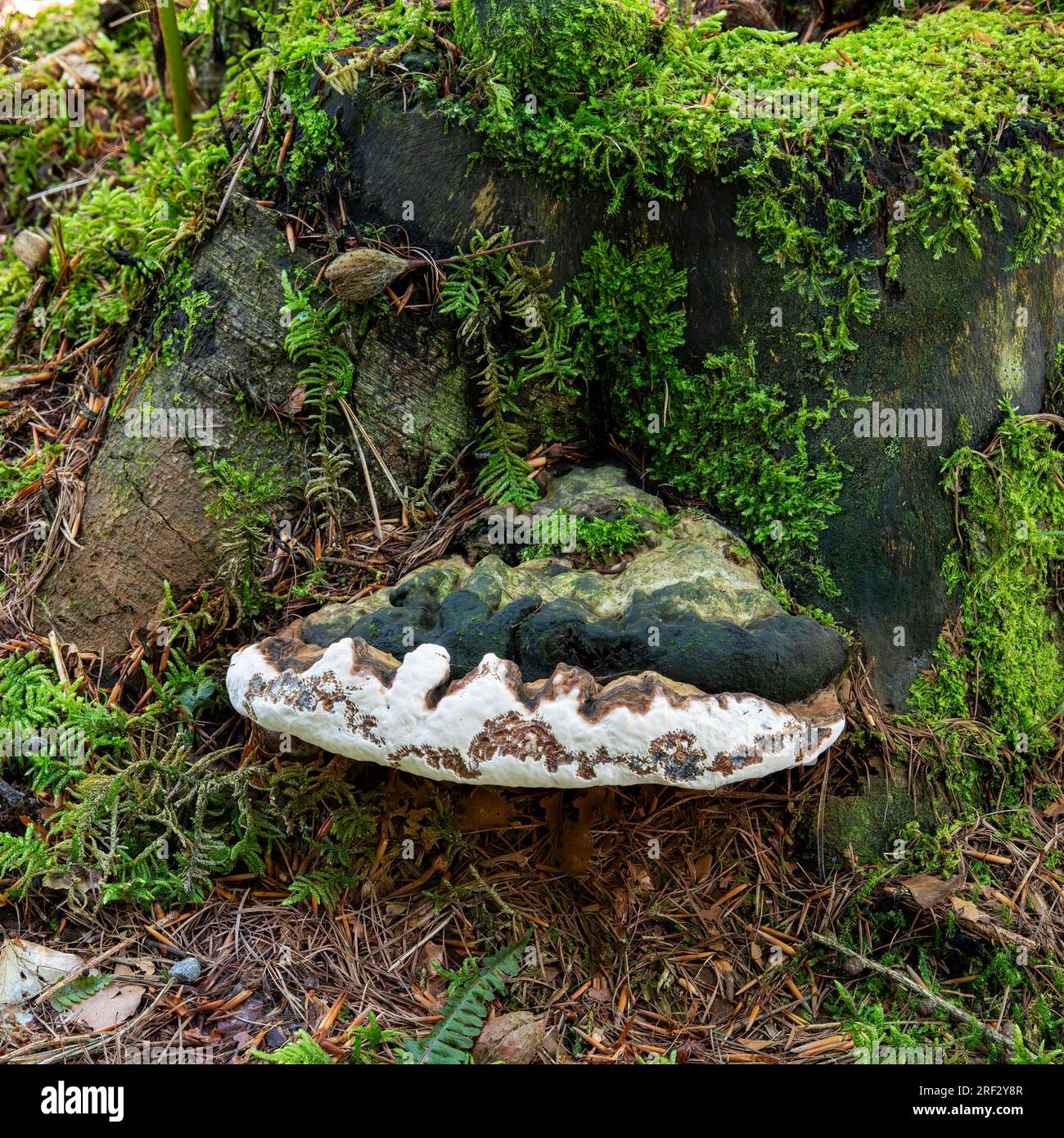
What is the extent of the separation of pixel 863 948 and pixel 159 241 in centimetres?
385

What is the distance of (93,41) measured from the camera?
16.8 feet

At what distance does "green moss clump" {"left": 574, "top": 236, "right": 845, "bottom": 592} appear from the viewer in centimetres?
333

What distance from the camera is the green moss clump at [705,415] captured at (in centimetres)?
333

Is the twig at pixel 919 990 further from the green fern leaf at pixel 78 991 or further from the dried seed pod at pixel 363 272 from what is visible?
the dried seed pod at pixel 363 272

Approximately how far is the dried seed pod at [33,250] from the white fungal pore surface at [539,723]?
284 centimetres

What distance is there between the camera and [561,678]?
8.16 feet

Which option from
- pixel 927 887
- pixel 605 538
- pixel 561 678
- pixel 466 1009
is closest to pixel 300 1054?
pixel 466 1009

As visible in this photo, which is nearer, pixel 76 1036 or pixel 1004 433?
pixel 76 1036

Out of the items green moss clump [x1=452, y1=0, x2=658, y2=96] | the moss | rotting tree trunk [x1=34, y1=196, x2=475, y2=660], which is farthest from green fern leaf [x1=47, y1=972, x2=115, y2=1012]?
green moss clump [x1=452, y1=0, x2=658, y2=96]

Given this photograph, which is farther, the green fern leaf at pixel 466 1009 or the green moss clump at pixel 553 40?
the green moss clump at pixel 553 40

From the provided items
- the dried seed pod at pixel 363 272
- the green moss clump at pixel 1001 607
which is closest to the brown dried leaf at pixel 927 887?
the green moss clump at pixel 1001 607

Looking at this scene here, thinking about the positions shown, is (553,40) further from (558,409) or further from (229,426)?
(229,426)
